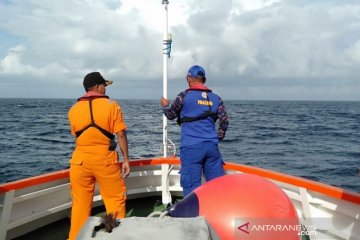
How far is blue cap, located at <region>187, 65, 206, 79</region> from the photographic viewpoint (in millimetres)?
3777

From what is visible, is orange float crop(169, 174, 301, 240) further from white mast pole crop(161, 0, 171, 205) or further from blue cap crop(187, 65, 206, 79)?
white mast pole crop(161, 0, 171, 205)

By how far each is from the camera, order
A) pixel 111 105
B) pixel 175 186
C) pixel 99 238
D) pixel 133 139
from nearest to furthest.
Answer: pixel 99 238 < pixel 111 105 < pixel 175 186 < pixel 133 139

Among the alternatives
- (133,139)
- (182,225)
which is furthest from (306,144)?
(182,225)

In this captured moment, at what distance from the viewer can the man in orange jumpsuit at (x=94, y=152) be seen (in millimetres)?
3258

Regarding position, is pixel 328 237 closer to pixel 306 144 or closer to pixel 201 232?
pixel 201 232

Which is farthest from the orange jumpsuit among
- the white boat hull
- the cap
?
the white boat hull

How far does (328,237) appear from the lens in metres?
3.43

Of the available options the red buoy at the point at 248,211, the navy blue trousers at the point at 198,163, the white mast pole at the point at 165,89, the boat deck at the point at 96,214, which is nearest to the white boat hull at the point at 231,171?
the boat deck at the point at 96,214

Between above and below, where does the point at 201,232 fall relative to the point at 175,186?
above

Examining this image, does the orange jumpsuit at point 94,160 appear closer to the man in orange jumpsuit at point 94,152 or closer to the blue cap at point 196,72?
the man in orange jumpsuit at point 94,152

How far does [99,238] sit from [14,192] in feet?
7.69

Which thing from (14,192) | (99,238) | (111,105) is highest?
(111,105)

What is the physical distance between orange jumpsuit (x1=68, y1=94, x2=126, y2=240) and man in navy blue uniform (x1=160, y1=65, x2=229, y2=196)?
2.41 ft

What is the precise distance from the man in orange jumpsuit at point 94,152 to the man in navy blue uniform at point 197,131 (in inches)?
27.7
